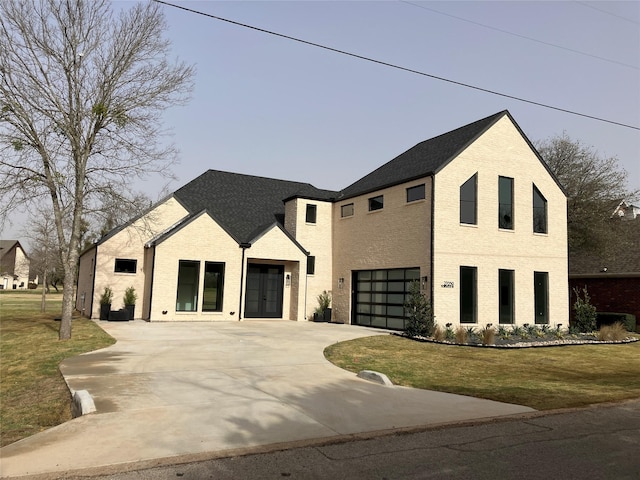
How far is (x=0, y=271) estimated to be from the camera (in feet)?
263

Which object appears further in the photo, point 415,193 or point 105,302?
point 105,302

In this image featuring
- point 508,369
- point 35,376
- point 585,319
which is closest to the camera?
point 35,376

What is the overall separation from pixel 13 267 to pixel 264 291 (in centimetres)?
8839

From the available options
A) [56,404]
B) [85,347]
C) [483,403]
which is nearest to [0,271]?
[85,347]

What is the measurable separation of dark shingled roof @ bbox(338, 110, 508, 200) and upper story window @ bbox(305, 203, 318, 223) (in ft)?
5.18

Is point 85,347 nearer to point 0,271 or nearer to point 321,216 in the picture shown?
point 321,216

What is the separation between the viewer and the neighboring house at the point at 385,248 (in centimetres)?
1958

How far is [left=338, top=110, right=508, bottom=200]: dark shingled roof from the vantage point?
66.0 feet

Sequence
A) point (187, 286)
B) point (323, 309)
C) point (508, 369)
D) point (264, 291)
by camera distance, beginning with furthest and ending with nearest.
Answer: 1. point (323, 309)
2. point (264, 291)
3. point (187, 286)
4. point (508, 369)

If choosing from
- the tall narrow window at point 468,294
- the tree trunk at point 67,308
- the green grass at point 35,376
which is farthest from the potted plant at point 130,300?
the tall narrow window at point 468,294

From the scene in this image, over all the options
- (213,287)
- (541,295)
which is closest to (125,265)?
(213,287)

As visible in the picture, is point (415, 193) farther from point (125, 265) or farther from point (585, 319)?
point (125, 265)

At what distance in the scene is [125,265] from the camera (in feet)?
75.5

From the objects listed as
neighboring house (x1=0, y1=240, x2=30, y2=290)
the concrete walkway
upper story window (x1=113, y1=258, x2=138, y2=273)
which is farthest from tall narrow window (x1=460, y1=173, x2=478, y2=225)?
neighboring house (x1=0, y1=240, x2=30, y2=290)
